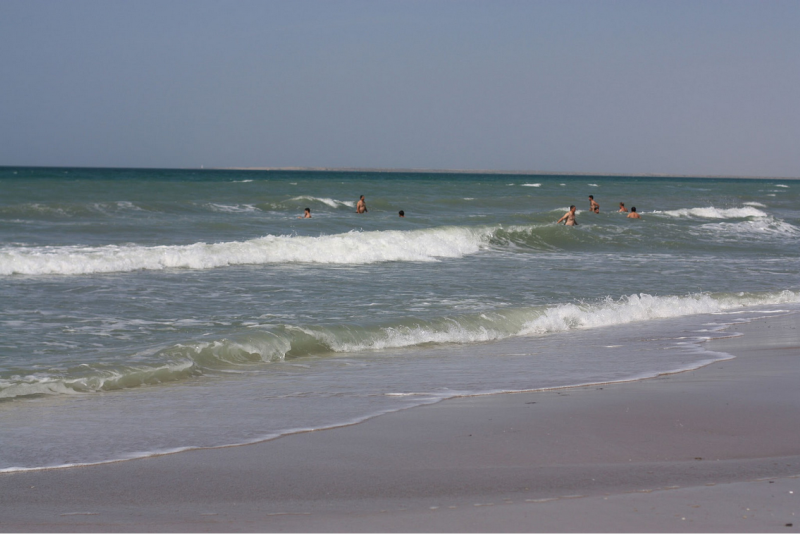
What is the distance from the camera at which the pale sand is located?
327 centimetres

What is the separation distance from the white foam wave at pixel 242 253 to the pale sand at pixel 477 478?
10.8m

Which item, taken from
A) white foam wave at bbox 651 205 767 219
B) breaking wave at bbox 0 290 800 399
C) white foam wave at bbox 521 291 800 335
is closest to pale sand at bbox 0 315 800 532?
breaking wave at bbox 0 290 800 399

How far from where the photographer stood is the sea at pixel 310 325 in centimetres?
541

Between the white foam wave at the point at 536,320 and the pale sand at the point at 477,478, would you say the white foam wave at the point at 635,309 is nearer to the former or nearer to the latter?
the white foam wave at the point at 536,320

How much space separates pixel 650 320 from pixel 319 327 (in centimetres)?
495

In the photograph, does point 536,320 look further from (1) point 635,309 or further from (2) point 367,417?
(2) point 367,417

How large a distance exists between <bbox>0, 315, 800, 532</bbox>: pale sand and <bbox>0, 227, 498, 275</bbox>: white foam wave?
35.5 feet

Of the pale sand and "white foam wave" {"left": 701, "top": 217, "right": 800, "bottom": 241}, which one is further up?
"white foam wave" {"left": 701, "top": 217, "right": 800, "bottom": 241}

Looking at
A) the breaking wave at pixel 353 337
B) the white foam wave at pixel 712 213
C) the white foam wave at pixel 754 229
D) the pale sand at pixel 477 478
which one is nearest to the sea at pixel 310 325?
the breaking wave at pixel 353 337

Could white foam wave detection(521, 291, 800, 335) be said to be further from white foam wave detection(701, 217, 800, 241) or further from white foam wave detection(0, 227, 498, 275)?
white foam wave detection(701, 217, 800, 241)

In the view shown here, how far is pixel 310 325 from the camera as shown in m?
8.81

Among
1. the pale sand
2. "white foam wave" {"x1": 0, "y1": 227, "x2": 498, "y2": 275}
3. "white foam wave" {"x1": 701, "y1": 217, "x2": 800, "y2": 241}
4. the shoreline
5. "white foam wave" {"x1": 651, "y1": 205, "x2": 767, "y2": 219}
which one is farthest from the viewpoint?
"white foam wave" {"x1": 651, "y1": 205, "x2": 767, "y2": 219}

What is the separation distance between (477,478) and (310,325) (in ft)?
16.8

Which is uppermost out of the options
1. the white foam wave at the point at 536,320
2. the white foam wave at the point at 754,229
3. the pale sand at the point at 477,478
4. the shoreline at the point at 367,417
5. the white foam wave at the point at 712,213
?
the white foam wave at the point at 712,213
